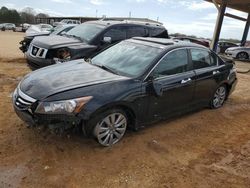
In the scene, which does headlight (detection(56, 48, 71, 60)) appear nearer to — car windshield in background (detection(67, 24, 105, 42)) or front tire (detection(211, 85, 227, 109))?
car windshield in background (detection(67, 24, 105, 42))

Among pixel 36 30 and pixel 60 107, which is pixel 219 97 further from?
pixel 36 30

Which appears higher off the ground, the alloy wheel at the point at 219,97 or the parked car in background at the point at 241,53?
the alloy wheel at the point at 219,97

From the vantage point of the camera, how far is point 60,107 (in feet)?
12.4

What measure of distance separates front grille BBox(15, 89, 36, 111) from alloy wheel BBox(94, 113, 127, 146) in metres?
0.95

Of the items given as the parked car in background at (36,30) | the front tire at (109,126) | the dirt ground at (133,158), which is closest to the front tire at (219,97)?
the dirt ground at (133,158)

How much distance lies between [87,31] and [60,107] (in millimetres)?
5321

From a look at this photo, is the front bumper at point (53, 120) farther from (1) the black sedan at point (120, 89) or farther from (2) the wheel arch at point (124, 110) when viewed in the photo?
(2) the wheel arch at point (124, 110)

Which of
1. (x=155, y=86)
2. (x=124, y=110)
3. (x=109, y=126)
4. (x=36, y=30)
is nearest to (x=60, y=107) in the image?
(x=109, y=126)

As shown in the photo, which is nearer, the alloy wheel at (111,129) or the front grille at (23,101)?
the front grille at (23,101)

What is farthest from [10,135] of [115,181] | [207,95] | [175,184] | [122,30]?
[122,30]

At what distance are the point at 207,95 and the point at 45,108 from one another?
11.9 ft

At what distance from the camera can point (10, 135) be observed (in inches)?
175

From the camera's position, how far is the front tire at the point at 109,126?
400cm

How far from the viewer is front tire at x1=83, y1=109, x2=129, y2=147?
4.00 meters
